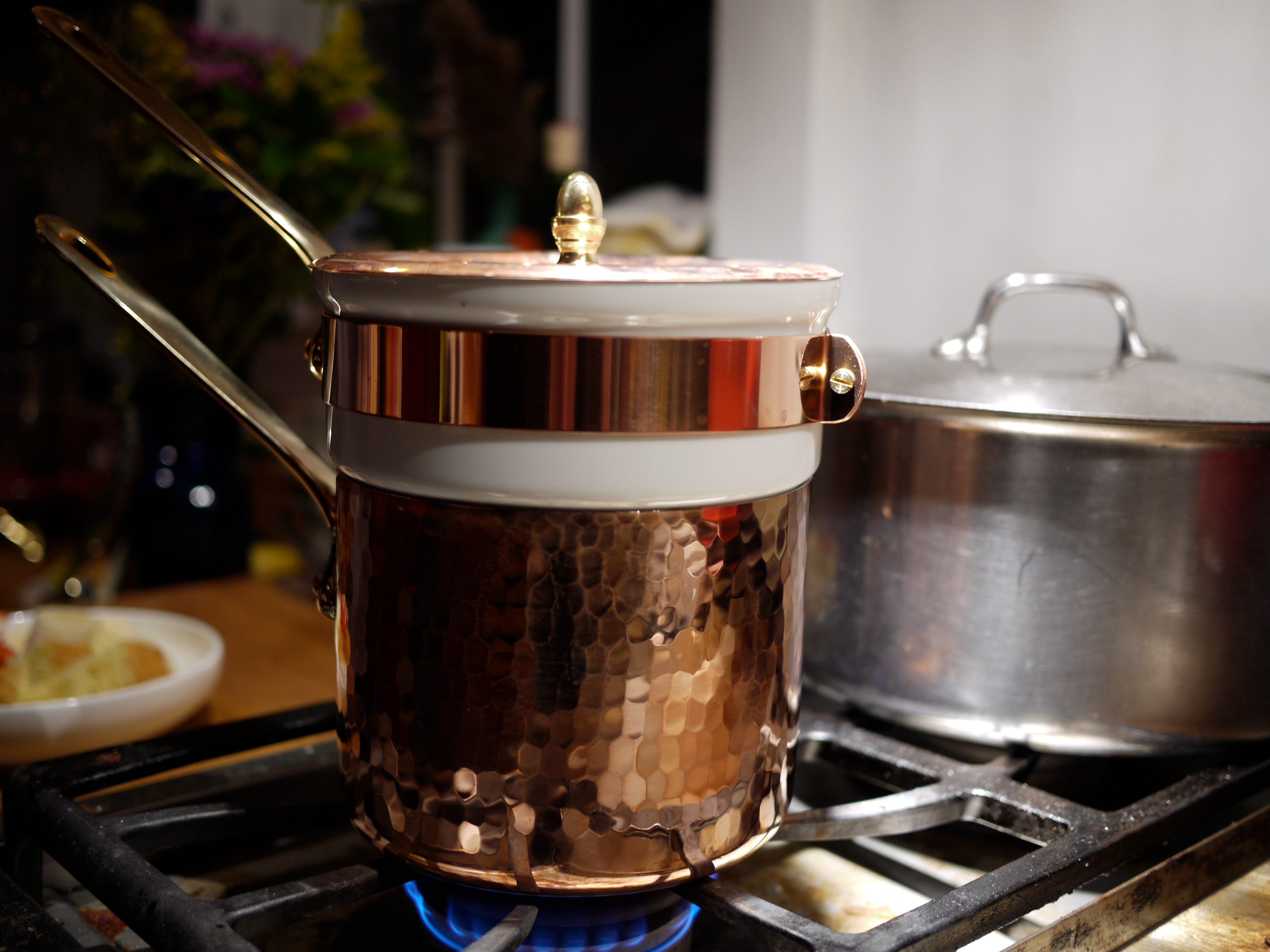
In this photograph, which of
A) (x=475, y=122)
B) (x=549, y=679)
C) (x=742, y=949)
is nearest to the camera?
(x=549, y=679)

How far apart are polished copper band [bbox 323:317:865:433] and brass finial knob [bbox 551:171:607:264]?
0.06 meters

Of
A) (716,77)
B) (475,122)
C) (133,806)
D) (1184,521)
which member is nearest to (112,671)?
(133,806)

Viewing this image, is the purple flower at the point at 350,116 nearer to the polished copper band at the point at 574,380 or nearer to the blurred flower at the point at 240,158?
the blurred flower at the point at 240,158

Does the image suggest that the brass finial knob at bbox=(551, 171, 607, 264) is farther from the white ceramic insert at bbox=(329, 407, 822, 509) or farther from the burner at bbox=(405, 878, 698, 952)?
the burner at bbox=(405, 878, 698, 952)

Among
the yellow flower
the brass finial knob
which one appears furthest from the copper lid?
the yellow flower

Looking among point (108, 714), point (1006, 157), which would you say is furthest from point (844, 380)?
point (1006, 157)

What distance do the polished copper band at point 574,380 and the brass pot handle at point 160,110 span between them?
11 cm

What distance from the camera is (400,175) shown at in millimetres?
1150

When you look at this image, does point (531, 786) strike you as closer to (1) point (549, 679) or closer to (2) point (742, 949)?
(1) point (549, 679)

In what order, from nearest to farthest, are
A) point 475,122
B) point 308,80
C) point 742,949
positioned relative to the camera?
point 742,949
point 308,80
point 475,122

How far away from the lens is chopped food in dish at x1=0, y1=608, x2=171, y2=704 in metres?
0.65

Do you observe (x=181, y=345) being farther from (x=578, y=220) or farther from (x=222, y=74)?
(x=222, y=74)

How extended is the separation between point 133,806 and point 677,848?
292 mm

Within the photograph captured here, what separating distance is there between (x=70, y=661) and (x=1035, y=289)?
64 cm
